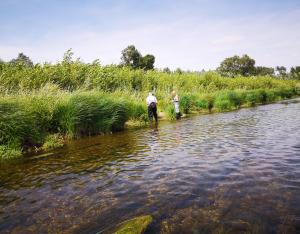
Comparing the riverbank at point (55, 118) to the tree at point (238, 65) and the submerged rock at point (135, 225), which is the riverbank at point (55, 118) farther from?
the tree at point (238, 65)

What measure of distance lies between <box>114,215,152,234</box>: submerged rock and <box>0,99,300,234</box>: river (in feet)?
0.37

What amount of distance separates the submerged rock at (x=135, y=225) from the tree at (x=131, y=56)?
2218 inches

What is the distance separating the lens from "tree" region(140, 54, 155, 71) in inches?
2404

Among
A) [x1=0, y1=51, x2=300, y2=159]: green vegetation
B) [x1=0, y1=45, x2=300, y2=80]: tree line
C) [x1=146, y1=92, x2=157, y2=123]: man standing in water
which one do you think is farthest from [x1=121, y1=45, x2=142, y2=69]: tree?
[x1=146, y1=92, x2=157, y2=123]: man standing in water

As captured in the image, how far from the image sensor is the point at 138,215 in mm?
5086

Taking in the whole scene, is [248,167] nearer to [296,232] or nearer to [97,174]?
[296,232]

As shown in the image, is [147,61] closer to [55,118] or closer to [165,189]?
[55,118]

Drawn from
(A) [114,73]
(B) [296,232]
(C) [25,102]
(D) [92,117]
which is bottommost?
(B) [296,232]

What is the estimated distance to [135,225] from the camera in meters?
4.43

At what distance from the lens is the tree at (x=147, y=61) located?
61.1 m

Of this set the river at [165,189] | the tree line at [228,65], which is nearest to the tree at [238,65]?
the tree line at [228,65]

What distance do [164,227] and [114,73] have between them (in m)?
24.1

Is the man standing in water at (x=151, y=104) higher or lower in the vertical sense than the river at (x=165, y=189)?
higher

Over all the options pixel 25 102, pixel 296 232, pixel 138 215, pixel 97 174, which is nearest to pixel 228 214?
pixel 296 232
